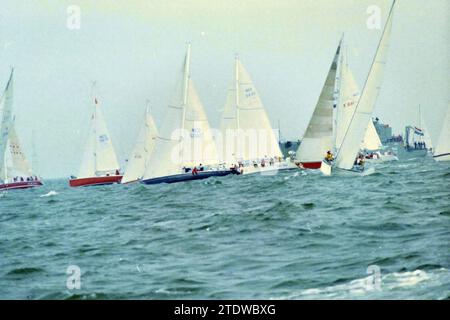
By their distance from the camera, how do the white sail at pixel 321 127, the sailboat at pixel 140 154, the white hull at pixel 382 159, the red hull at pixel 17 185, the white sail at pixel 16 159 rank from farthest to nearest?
the white sail at pixel 16 159
the red hull at pixel 17 185
the white hull at pixel 382 159
the sailboat at pixel 140 154
the white sail at pixel 321 127

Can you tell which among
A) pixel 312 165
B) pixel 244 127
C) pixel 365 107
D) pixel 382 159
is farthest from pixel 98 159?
pixel 365 107

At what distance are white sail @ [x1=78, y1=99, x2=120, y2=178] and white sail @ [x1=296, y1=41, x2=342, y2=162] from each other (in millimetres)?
25987

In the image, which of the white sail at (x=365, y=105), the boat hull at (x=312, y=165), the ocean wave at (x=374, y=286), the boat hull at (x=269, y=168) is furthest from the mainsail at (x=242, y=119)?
the ocean wave at (x=374, y=286)

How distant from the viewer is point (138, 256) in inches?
669

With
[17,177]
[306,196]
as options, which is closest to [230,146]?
[306,196]

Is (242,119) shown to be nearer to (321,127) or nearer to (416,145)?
(321,127)

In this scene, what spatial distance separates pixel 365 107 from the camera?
3875 centimetres

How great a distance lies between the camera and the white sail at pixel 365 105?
35781 mm

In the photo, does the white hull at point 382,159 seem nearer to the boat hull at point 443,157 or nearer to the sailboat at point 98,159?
the boat hull at point 443,157

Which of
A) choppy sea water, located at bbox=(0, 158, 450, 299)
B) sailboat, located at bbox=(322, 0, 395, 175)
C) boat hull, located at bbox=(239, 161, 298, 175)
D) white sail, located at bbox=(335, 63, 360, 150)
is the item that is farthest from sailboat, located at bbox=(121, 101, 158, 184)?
choppy sea water, located at bbox=(0, 158, 450, 299)

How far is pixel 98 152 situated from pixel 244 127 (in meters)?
22.7

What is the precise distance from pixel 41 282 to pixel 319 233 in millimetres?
7538

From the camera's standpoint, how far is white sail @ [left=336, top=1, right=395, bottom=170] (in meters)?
35.8
